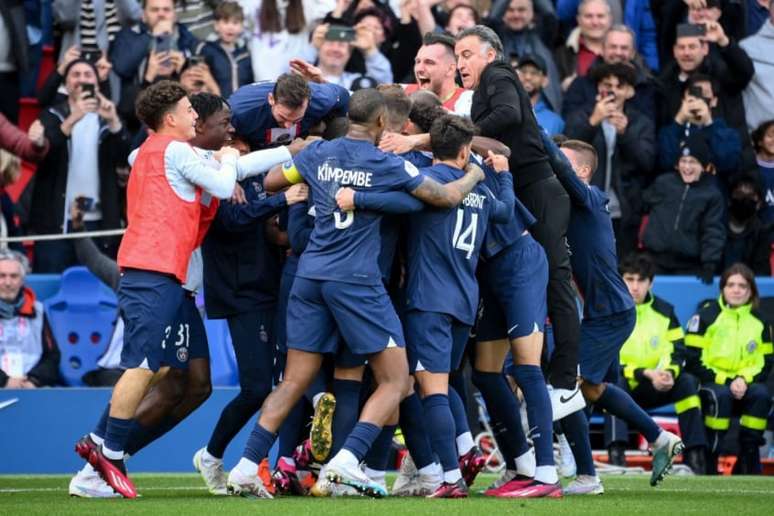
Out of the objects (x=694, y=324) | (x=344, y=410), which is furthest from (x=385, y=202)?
(x=694, y=324)

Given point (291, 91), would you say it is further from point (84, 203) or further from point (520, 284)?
point (84, 203)

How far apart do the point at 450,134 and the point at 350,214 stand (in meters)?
0.76

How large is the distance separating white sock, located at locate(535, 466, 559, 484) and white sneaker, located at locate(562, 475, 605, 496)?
0.54 metres

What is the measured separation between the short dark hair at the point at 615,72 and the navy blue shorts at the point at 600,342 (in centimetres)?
533

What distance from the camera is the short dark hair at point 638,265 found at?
1443 cm

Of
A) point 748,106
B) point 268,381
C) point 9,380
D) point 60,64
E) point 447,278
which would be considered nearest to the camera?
point 447,278

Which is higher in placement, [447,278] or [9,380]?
[447,278]

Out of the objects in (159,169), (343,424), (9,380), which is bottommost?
(9,380)

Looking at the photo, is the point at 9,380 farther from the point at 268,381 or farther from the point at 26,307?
the point at 268,381

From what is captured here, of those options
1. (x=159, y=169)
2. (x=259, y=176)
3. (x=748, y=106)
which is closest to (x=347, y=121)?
(x=259, y=176)

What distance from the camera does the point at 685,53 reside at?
54.6ft

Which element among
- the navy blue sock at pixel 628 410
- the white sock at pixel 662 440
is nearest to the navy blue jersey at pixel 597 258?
the navy blue sock at pixel 628 410

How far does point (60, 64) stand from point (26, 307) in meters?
2.73

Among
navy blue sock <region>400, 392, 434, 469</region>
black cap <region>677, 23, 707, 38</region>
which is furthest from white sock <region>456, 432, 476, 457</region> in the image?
black cap <region>677, 23, 707, 38</region>
